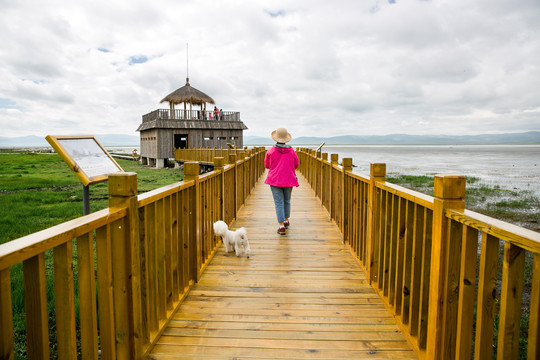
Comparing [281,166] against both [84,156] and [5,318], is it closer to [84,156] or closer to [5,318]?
[84,156]

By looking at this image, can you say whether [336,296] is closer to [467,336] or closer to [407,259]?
[407,259]

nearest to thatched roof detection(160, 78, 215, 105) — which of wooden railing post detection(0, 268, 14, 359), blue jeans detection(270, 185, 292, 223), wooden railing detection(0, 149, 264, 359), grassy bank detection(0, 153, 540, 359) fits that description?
grassy bank detection(0, 153, 540, 359)

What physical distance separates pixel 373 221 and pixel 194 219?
199cm

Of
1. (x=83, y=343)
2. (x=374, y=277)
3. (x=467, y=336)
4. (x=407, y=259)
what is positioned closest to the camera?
(x=83, y=343)

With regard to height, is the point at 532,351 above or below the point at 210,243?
above

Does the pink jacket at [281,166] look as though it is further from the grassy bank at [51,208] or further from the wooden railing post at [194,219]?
the grassy bank at [51,208]

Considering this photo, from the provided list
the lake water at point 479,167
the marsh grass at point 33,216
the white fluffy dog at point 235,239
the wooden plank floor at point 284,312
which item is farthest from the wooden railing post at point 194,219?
the lake water at point 479,167

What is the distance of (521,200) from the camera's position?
50.9 ft

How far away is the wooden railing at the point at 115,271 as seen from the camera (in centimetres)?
155

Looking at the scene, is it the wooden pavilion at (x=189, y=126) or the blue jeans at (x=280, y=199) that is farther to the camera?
the wooden pavilion at (x=189, y=126)

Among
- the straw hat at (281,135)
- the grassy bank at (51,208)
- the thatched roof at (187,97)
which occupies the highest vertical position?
the thatched roof at (187,97)

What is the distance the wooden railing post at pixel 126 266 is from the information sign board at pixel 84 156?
0.81 m

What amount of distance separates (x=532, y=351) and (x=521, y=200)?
17.1 meters

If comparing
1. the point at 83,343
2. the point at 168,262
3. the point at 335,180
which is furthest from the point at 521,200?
the point at 83,343
